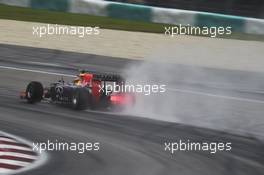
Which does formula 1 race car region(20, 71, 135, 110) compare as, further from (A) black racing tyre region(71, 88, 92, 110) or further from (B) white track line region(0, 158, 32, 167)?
(B) white track line region(0, 158, 32, 167)

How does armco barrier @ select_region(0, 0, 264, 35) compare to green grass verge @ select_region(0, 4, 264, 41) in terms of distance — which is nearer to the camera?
armco barrier @ select_region(0, 0, 264, 35)

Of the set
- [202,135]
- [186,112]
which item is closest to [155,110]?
[186,112]

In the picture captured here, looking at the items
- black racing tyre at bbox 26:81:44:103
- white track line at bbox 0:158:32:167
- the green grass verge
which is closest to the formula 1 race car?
black racing tyre at bbox 26:81:44:103

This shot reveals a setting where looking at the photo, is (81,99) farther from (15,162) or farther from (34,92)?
(15,162)

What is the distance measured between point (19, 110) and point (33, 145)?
97.5 inches

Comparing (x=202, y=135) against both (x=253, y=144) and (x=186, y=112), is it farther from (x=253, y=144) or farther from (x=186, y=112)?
(x=186, y=112)

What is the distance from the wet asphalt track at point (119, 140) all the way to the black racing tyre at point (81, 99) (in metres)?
0.13

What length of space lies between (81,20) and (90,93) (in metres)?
13.1

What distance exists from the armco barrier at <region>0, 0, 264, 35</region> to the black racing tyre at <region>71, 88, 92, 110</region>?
12.7 metres

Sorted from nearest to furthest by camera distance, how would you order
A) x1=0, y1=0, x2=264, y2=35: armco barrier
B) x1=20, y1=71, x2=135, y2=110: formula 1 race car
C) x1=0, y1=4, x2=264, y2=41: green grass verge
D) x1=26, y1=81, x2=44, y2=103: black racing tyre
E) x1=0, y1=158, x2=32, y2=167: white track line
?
x1=0, y1=158, x2=32, y2=167: white track line
x1=20, y1=71, x2=135, y2=110: formula 1 race car
x1=26, y1=81, x2=44, y2=103: black racing tyre
x1=0, y1=0, x2=264, y2=35: armco barrier
x1=0, y1=4, x2=264, y2=41: green grass verge

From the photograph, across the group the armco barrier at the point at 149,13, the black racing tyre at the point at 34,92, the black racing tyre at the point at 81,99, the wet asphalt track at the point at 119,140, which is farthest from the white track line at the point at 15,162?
the armco barrier at the point at 149,13

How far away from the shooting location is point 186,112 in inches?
450

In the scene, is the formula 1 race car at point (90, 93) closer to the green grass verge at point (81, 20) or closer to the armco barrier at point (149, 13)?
the green grass verge at point (81, 20)

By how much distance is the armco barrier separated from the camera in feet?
74.5
